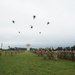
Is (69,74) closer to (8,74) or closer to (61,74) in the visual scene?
(61,74)

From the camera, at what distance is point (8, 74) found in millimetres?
13562

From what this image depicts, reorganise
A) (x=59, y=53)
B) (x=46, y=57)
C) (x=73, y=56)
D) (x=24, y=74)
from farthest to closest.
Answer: (x=59, y=53) < (x=46, y=57) < (x=73, y=56) < (x=24, y=74)

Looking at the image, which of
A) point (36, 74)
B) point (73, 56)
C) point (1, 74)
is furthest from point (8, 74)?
point (73, 56)

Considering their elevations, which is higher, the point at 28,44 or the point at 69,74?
the point at 28,44

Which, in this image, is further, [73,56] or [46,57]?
[46,57]

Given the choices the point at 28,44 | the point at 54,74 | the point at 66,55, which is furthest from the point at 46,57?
the point at 28,44

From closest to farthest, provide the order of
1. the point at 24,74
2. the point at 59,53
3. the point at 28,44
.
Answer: the point at 24,74 → the point at 59,53 → the point at 28,44

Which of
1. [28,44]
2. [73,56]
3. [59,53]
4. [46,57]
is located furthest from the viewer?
[28,44]

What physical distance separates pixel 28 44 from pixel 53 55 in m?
139

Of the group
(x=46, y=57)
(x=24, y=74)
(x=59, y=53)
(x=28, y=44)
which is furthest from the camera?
(x=28, y=44)

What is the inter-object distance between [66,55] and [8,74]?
2031cm

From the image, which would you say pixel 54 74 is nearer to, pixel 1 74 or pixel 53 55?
pixel 1 74

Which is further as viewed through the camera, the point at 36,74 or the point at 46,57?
the point at 46,57

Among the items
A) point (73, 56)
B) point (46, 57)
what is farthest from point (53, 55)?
point (73, 56)
